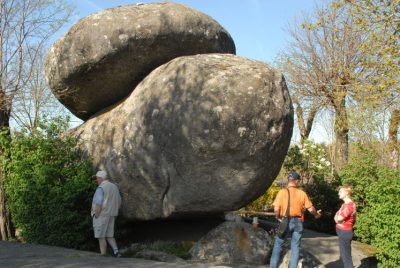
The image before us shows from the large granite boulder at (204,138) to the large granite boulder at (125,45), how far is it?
115cm

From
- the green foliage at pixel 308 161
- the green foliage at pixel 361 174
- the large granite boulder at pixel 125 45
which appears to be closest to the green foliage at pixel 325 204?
the green foliage at pixel 361 174

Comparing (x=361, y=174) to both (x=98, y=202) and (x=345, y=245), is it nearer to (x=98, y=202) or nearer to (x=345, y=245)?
(x=345, y=245)

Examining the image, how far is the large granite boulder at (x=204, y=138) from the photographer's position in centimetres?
830

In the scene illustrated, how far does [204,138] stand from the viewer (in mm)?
8289

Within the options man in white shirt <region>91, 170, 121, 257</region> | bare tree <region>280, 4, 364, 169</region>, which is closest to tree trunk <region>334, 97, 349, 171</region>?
bare tree <region>280, 4, 364, 169</region>

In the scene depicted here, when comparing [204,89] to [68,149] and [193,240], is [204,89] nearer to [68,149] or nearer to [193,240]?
[193,240]

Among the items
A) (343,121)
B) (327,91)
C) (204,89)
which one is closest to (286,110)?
(204,89)

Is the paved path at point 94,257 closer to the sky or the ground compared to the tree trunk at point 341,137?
closer to the ground

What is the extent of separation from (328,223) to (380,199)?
3.25 meters

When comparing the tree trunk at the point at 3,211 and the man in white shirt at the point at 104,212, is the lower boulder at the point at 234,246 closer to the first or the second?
the man in white shirt at the point at 104,212

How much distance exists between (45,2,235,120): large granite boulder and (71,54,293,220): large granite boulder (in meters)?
1.15

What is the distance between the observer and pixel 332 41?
71.7 ft

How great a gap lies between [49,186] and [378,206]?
685 cm

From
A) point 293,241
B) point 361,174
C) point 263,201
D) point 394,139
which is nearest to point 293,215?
point 293,241
